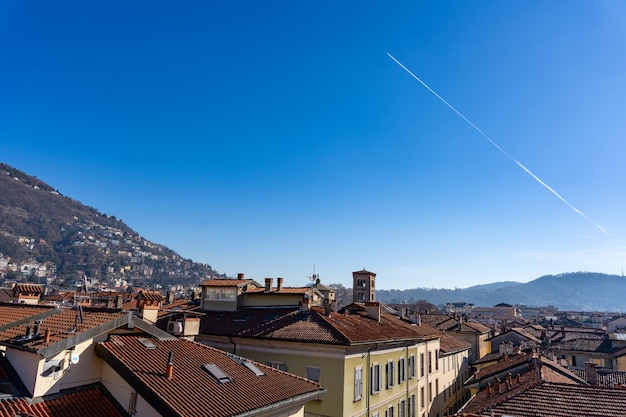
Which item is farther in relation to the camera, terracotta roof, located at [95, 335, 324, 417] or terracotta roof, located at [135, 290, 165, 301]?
terracotta roof, located at [135, 290, 165, 301]

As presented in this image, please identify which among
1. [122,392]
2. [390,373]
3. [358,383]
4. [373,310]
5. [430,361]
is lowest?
[430,361]

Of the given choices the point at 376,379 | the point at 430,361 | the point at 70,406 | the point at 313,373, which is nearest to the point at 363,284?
the point at 430,361

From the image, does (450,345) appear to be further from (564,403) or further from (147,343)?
(147,343)

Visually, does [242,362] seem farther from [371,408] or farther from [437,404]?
[437,404]

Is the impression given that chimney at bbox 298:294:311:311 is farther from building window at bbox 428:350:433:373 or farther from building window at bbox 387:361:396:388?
building window at bbox 428:350:433:373

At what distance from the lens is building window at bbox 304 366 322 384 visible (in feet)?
68.7

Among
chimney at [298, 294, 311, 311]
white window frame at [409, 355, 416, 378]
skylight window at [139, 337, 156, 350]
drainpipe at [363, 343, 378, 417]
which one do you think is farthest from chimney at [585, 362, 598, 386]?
skylight window at [139, 337, 156, 350]

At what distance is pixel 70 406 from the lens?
9773mm

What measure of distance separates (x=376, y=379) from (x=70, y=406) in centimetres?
1724

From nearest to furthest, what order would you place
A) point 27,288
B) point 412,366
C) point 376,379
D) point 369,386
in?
1. point 27,288
2. point 369,386
3. point 376,379
4. point 412,366

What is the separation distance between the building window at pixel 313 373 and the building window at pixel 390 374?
580cm

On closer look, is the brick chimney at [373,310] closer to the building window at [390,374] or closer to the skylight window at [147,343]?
the building window at [390,374]

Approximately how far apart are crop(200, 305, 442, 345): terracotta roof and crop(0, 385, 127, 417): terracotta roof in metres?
11.9

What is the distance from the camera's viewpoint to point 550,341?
5894cm
